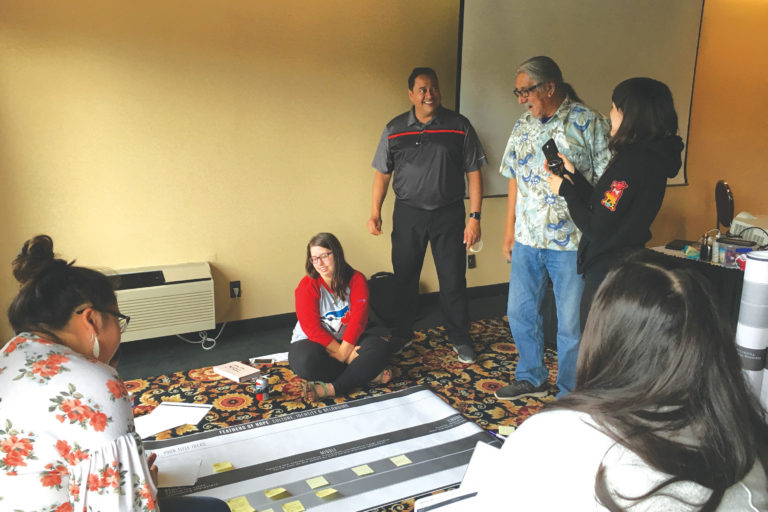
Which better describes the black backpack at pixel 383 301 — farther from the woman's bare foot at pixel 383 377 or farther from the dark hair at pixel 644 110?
the dark hair at pixel 644 110

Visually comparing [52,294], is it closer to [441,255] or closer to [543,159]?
[543,159]

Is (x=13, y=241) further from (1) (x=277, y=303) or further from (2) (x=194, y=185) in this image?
(1) (x=277, y=303)

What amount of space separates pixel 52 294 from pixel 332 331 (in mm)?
1705

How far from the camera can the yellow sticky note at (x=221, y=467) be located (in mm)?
1995

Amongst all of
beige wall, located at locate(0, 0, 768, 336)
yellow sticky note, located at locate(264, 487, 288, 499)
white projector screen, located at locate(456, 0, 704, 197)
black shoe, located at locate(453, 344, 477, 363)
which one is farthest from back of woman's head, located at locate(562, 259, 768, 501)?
white projector screen, located at locate(456, 0, 704, 197)

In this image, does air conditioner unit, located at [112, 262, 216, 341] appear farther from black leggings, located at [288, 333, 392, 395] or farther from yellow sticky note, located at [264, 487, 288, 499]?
yellow sticky note, located at [264, 487, 288, 499]

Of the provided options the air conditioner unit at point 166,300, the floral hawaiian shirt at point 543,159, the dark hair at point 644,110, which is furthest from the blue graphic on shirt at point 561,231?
the air conditioner unit at point 166,300

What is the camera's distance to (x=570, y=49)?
3996mm

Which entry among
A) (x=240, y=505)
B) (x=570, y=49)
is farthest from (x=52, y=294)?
(x=570, y=49)

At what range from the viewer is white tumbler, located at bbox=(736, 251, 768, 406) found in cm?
141

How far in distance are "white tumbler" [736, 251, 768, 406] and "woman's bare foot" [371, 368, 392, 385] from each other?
64.0 inches

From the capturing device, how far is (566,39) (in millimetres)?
3959

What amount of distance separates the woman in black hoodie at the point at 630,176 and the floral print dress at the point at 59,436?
64.7 inches

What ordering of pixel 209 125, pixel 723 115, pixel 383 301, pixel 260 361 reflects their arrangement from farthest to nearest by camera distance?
pixel 723 115 → pixel 383 301 → pixel 209 125 → pixel 260 361
